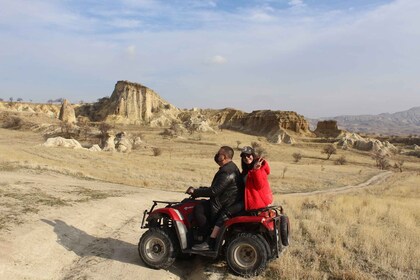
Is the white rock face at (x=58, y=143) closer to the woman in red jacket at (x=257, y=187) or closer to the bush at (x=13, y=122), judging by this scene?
the bush at (x=13, y=122)

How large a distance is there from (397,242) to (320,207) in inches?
217

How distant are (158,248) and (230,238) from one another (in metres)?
1.38

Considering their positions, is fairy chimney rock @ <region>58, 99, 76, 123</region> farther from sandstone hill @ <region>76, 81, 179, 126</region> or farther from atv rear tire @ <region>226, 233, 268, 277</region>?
atv rear tire @ <region>226, 233, 268, 277</region>

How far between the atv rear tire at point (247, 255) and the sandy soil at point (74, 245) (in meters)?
0.79

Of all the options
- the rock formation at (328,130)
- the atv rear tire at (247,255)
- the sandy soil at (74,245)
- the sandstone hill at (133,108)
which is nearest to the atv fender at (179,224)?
the sandy soil at (74,245)

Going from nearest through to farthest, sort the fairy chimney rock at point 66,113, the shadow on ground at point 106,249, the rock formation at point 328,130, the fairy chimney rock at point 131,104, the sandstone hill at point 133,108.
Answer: the shadow on ground at point 106,249, the fairy chimney rock at point 66,113, the sandstone hill at point 133,108, the fairy chimney rock at point 131,104, the rock formation at point 328,130

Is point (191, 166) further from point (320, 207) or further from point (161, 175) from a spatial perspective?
point (320, 207)

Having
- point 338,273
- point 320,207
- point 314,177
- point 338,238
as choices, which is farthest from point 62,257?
point 314,177

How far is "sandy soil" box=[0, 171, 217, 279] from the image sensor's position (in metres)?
7.14

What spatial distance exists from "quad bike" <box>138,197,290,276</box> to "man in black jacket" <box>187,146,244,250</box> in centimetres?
23

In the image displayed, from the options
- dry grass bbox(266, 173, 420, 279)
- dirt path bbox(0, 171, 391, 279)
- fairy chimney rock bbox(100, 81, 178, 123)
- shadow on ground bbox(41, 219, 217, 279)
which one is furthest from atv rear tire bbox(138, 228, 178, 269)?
fairy chimney rock bbox(100, 81, 178, 123)

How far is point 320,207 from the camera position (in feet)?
47.1

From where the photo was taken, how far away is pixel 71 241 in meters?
8.88

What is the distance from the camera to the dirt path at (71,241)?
717 cm
